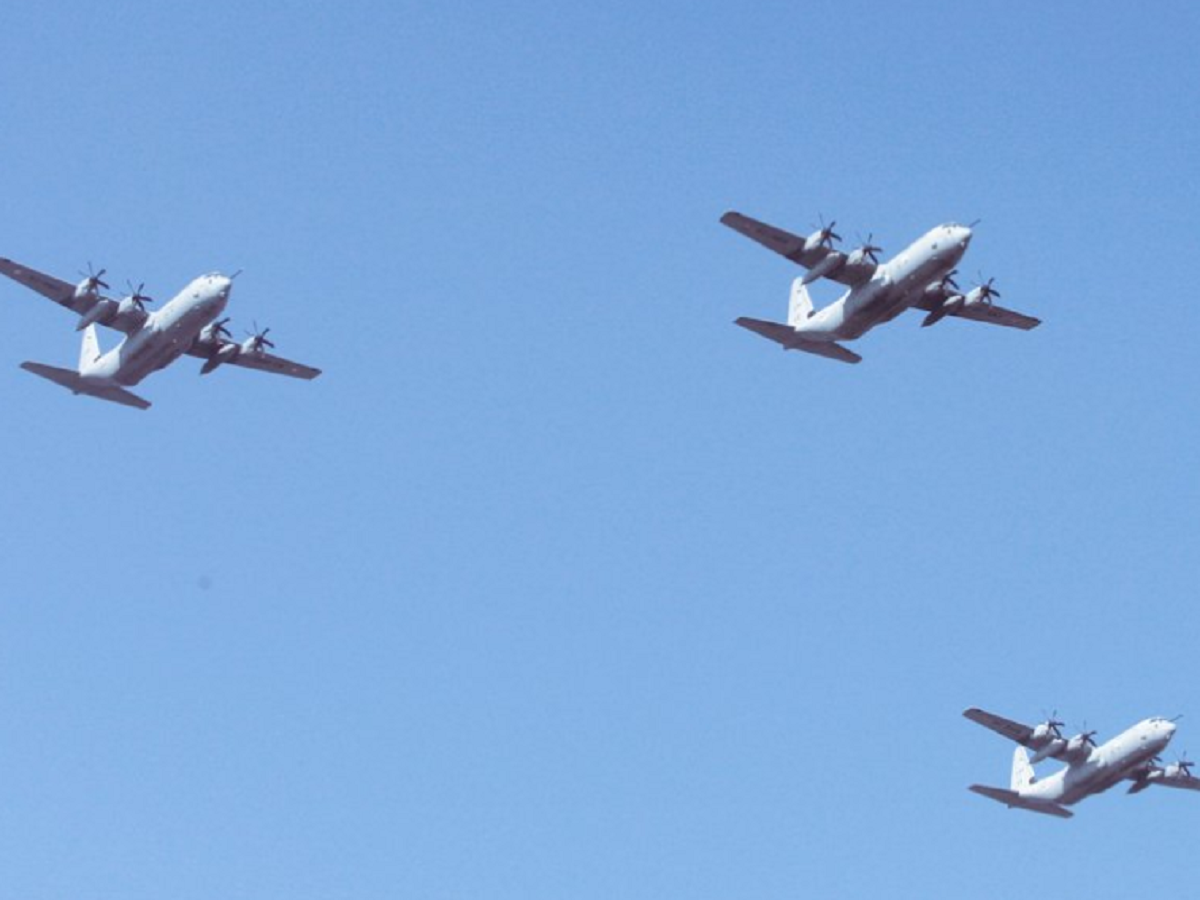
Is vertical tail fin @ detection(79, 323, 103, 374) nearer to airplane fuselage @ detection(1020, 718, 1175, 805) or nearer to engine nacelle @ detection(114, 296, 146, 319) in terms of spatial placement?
engine nacelle @ detection(114, 296, 146, 319)

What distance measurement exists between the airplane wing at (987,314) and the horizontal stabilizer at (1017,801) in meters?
24.8

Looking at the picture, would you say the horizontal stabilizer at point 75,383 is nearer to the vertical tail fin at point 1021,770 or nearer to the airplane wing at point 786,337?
the airplane wing at point 786,337

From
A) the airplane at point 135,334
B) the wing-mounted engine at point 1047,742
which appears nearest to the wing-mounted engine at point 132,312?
the airplane at point 135,334

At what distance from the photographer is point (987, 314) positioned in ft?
294

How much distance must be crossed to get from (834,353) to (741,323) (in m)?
5.24

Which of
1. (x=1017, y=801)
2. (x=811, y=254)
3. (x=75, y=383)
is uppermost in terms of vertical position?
(x=811, y=254)

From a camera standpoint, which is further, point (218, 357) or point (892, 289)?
point (218, 357)

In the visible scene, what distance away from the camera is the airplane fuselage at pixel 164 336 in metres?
81.7

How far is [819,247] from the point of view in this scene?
8350 cm

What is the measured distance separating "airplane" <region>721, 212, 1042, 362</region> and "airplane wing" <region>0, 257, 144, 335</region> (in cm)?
2812

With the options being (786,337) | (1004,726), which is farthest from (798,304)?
(1004,726)

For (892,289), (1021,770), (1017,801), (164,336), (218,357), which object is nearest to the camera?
(892,289)

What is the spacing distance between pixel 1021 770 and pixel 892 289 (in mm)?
37105

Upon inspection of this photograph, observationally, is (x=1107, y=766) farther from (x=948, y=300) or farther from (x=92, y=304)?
(x=92, y=304)
